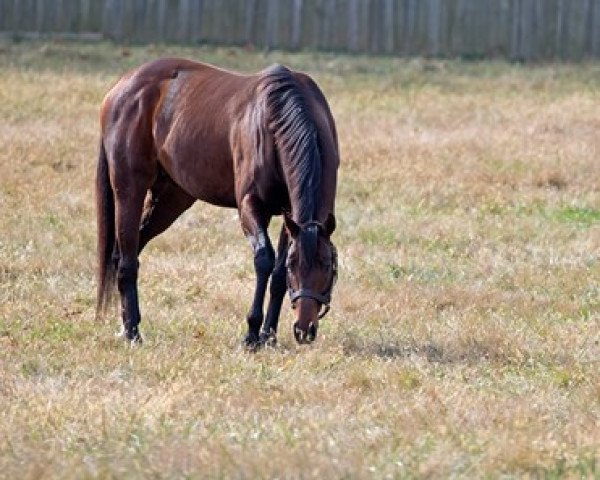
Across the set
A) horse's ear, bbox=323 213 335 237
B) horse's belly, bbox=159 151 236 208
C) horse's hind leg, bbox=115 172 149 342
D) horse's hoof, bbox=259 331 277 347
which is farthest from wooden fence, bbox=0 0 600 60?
horse's ear, bbox=323 213 335 237

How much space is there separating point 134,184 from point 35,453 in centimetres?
388

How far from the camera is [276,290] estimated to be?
895cm

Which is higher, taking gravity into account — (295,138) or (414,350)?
(295,138)

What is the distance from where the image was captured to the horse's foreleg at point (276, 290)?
8.91m

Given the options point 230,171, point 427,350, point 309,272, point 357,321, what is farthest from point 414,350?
point 230,171

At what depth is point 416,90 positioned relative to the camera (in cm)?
2077

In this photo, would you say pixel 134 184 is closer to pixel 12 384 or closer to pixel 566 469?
pixel 12 384

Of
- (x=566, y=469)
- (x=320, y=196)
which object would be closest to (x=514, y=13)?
(x=320, y=196)

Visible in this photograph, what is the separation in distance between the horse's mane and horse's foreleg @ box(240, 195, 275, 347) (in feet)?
0.97

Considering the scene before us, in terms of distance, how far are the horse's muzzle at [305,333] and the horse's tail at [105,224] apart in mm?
1997

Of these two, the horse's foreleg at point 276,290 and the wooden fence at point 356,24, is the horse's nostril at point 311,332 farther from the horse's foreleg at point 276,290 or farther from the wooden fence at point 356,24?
the wooden fence at point 356,24

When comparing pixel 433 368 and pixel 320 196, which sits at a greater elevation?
pixel 320 196

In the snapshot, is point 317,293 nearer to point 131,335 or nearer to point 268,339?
point 268,339

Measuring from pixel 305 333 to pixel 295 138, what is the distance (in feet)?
3.51
